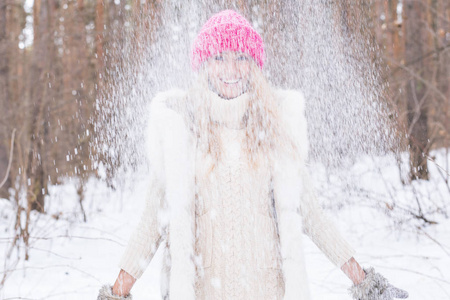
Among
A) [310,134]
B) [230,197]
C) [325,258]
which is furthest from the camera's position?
[310,134]

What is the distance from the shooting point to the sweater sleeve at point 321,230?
1.66 meters

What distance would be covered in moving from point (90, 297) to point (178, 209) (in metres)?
2.66

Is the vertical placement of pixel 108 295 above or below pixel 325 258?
below

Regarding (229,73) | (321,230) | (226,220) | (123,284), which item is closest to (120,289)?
(123,284)

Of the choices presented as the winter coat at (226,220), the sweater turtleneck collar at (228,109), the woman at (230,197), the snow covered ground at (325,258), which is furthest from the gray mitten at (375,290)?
the snow covered ground at (325,258)

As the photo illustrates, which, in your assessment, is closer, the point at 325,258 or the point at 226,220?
the point at 226,220

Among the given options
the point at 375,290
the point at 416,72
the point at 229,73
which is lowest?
the point at 375,290

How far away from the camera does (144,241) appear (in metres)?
1.62

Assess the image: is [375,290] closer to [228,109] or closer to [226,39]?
[228,109]

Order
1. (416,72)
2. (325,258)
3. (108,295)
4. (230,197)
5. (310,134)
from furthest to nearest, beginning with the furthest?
(310,134) → (416,72) → (325,258) → (230,197) → (108,295)

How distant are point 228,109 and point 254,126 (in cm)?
12

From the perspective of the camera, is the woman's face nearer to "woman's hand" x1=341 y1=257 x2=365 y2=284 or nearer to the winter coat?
the winter coat

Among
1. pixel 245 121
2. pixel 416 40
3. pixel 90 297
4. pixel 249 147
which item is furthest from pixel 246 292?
pixel 416 40

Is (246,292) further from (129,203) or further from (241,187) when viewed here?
(129,203)
